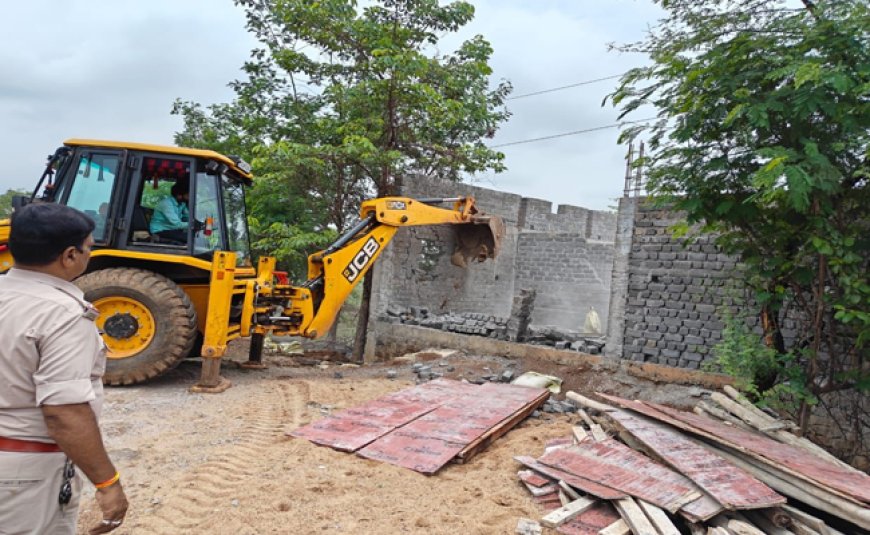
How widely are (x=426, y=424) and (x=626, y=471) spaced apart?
188 centimetres

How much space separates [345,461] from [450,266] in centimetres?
714

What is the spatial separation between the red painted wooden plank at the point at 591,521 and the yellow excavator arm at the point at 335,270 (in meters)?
4.51

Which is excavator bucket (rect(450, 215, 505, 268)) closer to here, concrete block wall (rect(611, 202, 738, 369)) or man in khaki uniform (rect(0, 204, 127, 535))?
concrete block wall (rect(611, 202, 738, 369))

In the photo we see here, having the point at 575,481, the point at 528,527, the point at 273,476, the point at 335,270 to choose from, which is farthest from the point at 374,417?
the point at 335,270

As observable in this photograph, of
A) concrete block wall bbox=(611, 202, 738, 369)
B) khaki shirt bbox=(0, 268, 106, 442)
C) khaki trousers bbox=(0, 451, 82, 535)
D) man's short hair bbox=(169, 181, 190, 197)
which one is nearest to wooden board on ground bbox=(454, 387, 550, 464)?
concrete block wall bbox=(611, 202, 738, 369)

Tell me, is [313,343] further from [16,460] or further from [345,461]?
[16,460]

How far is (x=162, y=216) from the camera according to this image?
21.1 ft

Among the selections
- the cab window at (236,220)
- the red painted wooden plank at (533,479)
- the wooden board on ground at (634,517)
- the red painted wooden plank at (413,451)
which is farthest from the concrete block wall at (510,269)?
the wooden board on ground at (634,517)

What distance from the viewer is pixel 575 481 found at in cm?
387

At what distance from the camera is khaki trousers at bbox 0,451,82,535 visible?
1748 millimetres

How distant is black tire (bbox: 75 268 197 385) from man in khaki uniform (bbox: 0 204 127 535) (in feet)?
14.7

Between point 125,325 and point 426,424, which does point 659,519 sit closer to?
point 426,424

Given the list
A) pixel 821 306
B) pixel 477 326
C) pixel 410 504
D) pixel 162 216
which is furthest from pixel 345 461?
pixel 477 326

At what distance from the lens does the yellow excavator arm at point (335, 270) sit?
23.4 feet
